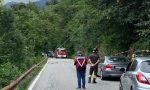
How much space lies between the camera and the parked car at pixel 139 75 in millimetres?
12766

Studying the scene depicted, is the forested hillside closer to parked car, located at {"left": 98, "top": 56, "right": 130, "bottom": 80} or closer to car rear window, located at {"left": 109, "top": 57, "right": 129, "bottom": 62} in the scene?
car rear window, located at {"left": 109, "top": 57, "right": 129, "bottom": 62}

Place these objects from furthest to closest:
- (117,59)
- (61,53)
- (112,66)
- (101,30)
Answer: (61,53), (101,30), (117,59), (112,66)

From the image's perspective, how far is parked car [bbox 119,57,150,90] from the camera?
12.8 metres

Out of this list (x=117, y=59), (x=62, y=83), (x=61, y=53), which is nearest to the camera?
(x=62, y=83)

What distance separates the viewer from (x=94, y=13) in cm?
4272

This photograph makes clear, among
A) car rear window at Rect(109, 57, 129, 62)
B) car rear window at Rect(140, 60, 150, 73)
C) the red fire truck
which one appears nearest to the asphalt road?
car rear window at Rect(109, 57, 129, 62)

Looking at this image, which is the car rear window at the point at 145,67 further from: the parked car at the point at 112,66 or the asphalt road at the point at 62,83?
the parked car at the point at 112,66

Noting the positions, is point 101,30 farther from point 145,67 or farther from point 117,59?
point 145,67

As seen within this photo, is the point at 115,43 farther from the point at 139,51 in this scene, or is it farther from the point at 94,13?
the point at 139,51

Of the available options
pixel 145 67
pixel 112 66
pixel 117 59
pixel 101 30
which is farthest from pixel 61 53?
pixel 145 67

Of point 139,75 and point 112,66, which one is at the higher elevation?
point 139,75

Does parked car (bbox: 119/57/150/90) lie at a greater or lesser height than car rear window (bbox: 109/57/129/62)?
greater

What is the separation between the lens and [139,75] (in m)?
13.0

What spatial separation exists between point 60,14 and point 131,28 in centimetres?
8535
